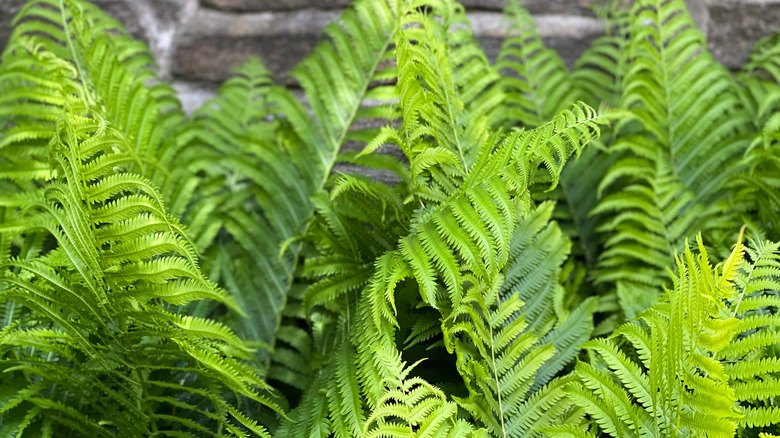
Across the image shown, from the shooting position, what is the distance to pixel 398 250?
0.85m

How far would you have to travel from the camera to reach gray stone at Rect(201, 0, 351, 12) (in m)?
1.70

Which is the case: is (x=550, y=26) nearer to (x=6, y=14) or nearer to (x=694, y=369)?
(x=694, y=369)

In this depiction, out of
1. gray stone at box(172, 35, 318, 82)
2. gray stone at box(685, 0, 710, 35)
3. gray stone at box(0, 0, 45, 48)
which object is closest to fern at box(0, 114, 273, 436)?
gray stone at box(172, 35, 318, 82)

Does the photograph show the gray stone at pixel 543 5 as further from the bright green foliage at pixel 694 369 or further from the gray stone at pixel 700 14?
the bright green foliage at pixel 694 369

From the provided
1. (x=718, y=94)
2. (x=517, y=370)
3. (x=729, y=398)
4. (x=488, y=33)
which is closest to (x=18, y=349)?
(x=517, y=370)

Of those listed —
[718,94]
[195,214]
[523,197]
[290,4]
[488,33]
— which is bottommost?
[523,197]

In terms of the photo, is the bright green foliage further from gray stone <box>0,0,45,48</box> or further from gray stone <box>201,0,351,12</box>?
gray stone <box>0,0,45,48</box>

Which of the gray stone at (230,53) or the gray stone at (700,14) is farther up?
the gray stone at (230,53)

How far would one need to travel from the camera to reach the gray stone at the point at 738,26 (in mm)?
1563

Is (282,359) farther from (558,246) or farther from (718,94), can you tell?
(718,94)

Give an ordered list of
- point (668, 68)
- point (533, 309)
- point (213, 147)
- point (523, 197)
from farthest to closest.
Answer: point (213, 147) → point (668, 68) → point (533, 309) → point (523, 197)

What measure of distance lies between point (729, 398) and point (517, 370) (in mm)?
286

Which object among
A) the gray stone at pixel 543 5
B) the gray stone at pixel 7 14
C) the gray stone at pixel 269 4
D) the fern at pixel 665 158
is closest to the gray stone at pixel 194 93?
the gray stone at pixel 269 4

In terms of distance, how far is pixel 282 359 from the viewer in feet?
3.69
